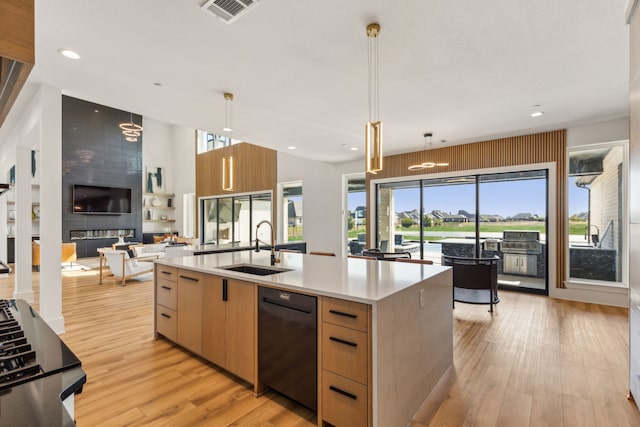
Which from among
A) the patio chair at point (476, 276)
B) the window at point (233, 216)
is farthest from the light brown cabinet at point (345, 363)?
the window at point (233, 216)

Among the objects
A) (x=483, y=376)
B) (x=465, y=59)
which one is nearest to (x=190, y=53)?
(x=465, y=59)

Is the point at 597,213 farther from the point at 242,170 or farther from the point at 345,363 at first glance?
the point at 242,170

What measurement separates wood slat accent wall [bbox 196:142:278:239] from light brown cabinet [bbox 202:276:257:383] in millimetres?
6166

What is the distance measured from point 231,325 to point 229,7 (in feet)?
7.50

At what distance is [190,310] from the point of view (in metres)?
2.83

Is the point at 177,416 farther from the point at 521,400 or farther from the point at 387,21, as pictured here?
the point at 387,21

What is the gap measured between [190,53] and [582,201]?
5981mm

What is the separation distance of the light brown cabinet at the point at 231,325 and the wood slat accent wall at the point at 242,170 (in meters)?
6.17

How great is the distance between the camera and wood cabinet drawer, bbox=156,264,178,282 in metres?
3.01

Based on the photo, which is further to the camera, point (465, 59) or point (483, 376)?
point (465, 59)

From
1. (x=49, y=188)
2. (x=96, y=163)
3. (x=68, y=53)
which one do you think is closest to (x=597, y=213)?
(x=68, y=53)

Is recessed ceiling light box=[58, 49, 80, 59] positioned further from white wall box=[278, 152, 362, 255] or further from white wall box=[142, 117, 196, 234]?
white wall box=[142, 117, 196, 234]

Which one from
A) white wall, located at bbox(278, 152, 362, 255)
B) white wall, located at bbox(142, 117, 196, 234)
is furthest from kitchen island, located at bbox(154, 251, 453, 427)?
white wall, located at bbox(142, 117, 196, 234)

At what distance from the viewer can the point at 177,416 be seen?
2.03 meters
